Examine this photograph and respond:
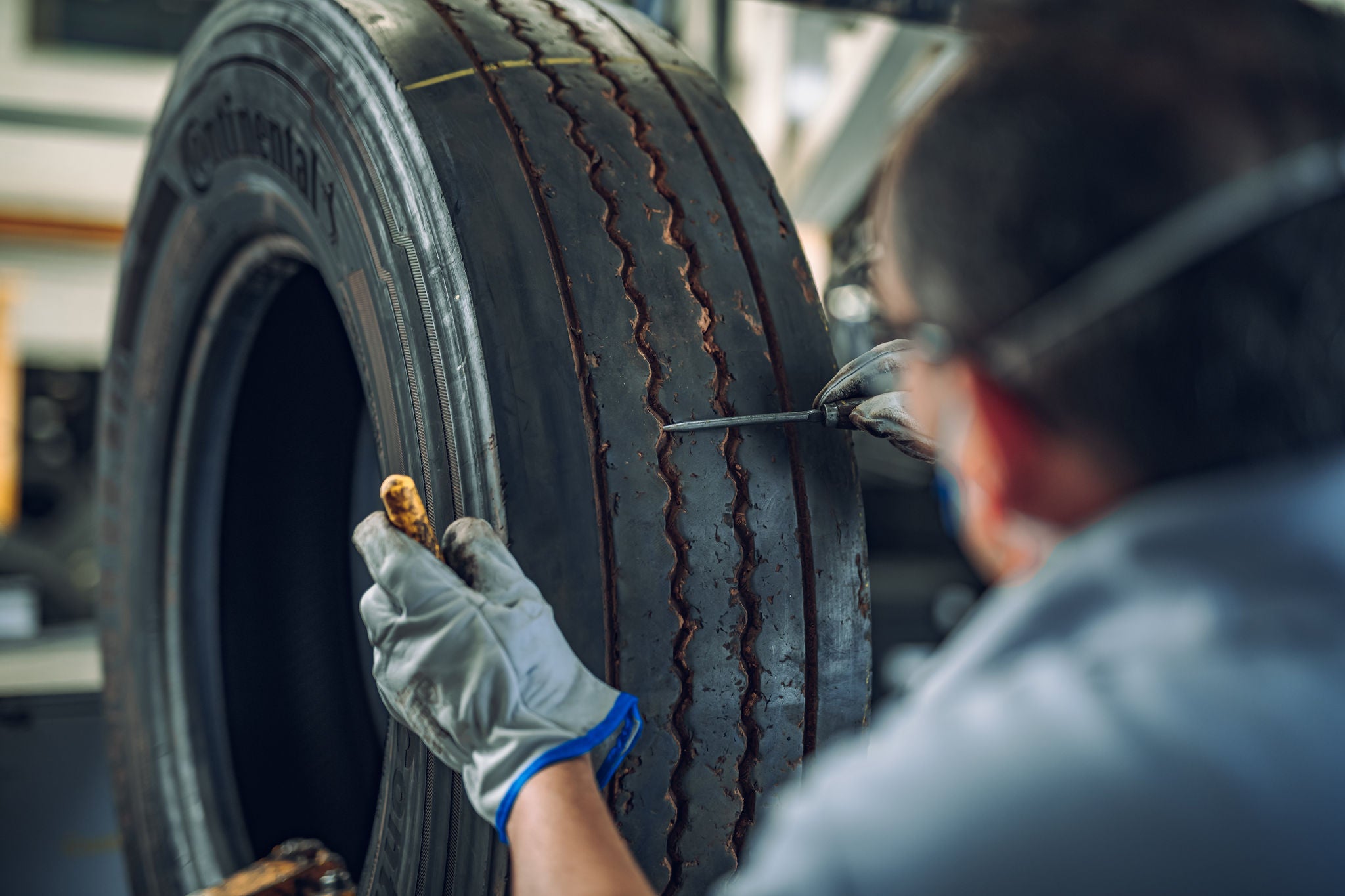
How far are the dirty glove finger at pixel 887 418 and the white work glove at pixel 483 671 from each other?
313mm

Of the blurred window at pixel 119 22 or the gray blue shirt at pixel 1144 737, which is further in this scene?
the blurred window at pixel 119 22

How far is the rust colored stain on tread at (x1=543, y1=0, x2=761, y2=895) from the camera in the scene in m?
0.91

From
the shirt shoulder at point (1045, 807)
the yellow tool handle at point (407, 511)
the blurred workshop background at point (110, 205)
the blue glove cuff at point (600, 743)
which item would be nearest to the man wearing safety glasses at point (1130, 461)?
the shirt shoulder at point (1045, 807)

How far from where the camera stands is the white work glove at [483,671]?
808 millimetres

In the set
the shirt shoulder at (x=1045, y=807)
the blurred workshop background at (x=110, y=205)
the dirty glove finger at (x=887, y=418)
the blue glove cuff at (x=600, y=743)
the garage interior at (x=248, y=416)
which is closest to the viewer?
the shirt shoulder at (x=1045, y=807)

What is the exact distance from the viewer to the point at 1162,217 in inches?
17.8

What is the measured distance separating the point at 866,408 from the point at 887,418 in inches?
0.8

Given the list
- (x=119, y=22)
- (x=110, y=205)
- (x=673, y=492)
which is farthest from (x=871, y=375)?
(x=110, y=205)

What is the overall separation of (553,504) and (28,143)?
6456 millimetres

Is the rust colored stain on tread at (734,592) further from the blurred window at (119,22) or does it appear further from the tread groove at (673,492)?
the blurred window at (119,22)

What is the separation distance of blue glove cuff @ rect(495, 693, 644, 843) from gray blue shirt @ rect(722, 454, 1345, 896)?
0.35 meters

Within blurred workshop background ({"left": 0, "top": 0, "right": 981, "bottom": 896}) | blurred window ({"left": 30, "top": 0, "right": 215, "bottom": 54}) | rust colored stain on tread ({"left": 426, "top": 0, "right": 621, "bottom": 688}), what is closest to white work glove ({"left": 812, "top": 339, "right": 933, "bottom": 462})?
rust colored stain on tread ({"left": 426, "top": 0, "right": 621, "bottom": 688})

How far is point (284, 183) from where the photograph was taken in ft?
3.71

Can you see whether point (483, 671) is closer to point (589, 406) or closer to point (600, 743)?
point (600, 743)
